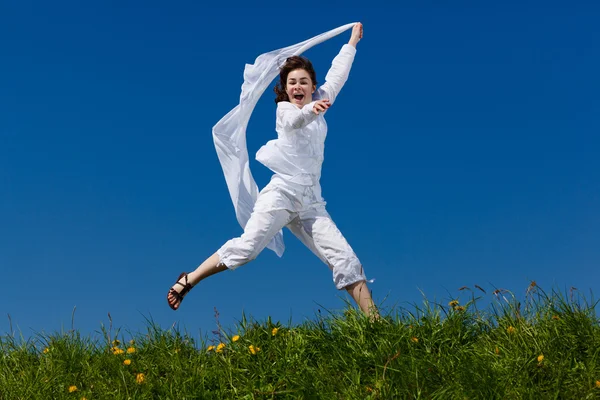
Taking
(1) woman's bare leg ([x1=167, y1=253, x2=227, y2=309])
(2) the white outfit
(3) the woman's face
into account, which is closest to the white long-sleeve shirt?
(2) the white outfit

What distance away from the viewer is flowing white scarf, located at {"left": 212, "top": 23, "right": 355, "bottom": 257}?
677 cm

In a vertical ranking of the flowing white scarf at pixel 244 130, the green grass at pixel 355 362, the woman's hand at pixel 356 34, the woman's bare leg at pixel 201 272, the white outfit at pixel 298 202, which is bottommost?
the green grass at pixel 355 362

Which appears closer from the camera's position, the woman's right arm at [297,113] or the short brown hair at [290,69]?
the woman's right arm at [297,113]

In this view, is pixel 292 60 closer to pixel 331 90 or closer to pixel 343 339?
pixel 331 90

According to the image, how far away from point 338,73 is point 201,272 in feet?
7.59

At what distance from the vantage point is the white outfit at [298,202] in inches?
237

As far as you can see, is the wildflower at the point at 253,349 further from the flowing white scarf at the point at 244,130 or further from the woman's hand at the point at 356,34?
the woman's hand at the point at 356,34

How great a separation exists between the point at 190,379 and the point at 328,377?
104cm

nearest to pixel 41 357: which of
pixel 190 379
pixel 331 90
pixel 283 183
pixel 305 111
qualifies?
pixel 190 379

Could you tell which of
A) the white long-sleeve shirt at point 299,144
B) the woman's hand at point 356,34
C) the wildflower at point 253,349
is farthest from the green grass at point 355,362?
the woman's hand at point 356,34

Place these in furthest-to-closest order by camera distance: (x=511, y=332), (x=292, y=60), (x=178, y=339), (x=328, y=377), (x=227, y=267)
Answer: (x=292, y=60), (x=227, y=267), (x=178, y=339), (x=511, y=332), (x=328, y=377)

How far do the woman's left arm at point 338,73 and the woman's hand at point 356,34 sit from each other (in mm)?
49

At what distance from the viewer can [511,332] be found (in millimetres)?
5023

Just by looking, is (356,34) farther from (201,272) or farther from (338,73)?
(201,272)
